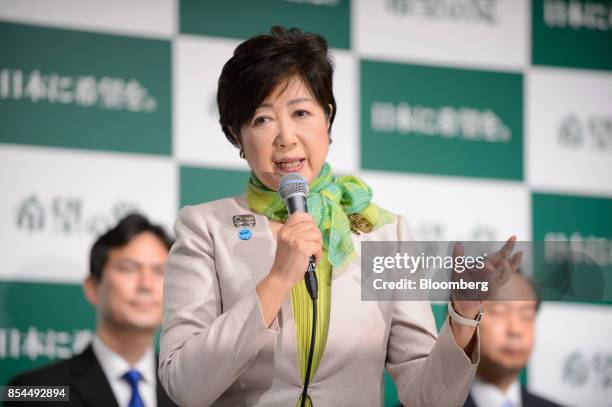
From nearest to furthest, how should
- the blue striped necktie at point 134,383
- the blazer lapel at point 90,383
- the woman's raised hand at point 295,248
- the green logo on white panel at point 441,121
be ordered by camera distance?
the woman's raised hand at point 295,248 → the blazer lapel at point 90,383 → the blue striped necktie at point 134,383 → the green logo on white panel at point 441,121

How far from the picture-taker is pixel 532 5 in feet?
13.9

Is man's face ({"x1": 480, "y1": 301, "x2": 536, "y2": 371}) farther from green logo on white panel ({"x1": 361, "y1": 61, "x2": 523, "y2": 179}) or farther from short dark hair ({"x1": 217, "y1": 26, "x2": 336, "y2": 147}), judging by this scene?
short dark hair ({"x1": 217, "y1": 26, "x2": 336, "y2": 147})

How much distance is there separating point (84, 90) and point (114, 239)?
57 centimetres

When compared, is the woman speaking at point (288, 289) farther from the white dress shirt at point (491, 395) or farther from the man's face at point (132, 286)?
the white dress shirt at point (491, 395)

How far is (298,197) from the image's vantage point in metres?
1.76

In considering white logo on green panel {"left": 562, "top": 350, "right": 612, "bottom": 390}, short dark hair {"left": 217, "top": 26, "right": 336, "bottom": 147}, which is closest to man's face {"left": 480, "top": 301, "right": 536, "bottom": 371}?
white logo on green panel {"left": 562, "top": 350, "right": 612, "bottom": 390}

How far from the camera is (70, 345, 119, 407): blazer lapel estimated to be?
3287 millimetres

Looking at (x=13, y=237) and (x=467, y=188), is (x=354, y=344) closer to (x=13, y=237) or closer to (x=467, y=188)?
(x=13, y=237)

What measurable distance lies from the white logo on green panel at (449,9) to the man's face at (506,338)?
125 cm

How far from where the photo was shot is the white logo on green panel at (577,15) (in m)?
4.27

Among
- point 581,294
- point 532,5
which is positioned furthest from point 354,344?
point 532,5

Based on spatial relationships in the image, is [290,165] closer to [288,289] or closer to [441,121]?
[288,289]

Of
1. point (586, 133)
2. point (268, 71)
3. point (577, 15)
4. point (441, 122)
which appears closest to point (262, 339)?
point (268, 71)

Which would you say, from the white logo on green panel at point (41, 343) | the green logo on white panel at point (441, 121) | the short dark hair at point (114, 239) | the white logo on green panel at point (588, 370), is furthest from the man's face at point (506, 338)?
the white logo on green panel at point (41, 343)
